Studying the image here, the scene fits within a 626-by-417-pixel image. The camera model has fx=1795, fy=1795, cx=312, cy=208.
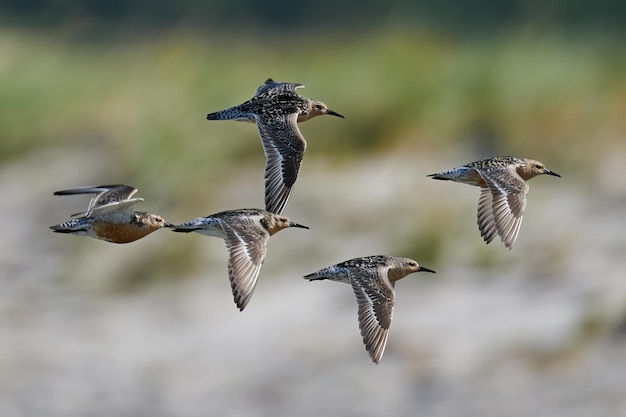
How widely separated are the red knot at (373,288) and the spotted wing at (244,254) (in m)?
0.47

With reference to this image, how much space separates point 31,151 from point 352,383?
17.1ft

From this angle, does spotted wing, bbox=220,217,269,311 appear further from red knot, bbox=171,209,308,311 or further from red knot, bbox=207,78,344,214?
red knot, bbox=207,78,344,214

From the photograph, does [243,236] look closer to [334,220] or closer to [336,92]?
[334,220]

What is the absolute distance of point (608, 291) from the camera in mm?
14125

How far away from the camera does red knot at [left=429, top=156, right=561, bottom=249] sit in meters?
9.39

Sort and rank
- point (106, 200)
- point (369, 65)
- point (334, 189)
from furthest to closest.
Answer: point (369, 65) → point (334, 189) → point (106, 200)

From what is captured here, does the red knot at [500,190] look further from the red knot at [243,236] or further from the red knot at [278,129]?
the red knot at [243,236]

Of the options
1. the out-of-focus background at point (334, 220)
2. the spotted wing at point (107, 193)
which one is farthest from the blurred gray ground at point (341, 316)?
the spotted wing at point (107, 193)

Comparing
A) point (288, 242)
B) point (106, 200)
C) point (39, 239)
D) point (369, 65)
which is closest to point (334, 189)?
point (288, 242)

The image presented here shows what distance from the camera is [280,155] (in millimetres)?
9859

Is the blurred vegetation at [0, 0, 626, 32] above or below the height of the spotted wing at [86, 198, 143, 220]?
below

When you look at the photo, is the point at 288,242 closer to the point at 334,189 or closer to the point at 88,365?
the point at 334,189

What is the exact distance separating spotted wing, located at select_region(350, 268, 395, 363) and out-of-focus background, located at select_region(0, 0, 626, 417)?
3.95 m

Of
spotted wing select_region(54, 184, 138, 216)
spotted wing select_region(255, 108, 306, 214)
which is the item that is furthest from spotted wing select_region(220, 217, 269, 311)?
spotted wing select_region(54, 184, 138, 216)
